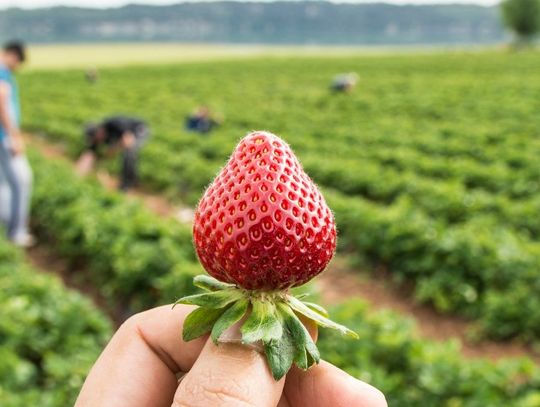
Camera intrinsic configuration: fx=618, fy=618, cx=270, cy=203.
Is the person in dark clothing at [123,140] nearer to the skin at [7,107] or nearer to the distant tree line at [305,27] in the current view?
the skin at [7,107]

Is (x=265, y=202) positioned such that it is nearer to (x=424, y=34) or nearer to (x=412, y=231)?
(x=412, y=231)

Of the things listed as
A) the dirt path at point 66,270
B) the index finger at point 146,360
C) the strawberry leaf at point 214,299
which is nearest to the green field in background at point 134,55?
the dirt path at point 66,270

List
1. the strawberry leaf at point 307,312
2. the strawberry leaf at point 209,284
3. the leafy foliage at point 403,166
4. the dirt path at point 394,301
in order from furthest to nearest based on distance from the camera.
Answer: the leafy foliage at point 403,166 → the dirt path at point 394,301 → the strawberry leaf at point 209,284 → the strawberry leaf at point 307,312

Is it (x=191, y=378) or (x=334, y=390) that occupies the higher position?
(x=191, y=378)

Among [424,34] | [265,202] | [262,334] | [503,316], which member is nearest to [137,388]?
[262,334]

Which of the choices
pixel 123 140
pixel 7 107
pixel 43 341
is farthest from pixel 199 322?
pixel 123 140

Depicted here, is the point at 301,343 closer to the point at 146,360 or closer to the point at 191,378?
the point at 191,378
